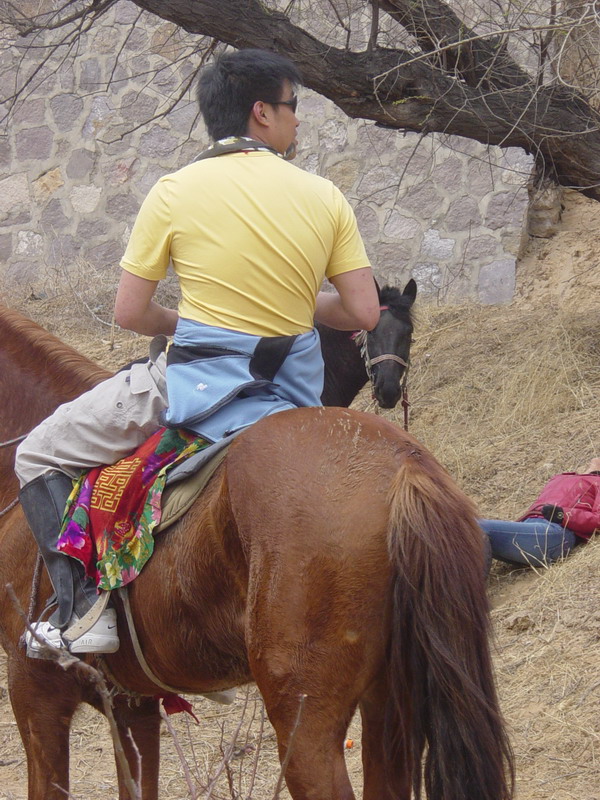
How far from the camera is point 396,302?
22.5ft

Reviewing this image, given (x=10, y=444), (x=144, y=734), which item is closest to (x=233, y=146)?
(x=10, y=444)

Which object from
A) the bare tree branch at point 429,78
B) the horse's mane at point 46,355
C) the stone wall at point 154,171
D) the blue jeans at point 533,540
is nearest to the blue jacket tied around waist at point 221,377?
the horse's mane at point 46,355

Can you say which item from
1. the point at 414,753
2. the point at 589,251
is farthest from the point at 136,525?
the point at 589,251

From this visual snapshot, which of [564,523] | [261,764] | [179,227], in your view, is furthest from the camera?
[564,523]

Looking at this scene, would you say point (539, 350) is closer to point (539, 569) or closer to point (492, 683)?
point (539, 569)

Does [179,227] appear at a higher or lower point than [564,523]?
higher

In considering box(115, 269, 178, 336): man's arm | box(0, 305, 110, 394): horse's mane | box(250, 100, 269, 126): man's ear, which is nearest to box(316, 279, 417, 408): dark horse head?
box(0, 305, 110, 394): horse's mane

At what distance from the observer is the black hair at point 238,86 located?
9.36 ft

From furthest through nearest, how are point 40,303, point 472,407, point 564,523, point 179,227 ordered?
point 40,303 < point 472,407 < point 564,523 < point 179,227

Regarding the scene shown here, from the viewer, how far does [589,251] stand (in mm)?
9344

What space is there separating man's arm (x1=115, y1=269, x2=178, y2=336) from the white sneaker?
0.92 metres

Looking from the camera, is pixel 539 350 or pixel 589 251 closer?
pixel 539 350

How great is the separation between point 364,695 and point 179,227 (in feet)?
4.73

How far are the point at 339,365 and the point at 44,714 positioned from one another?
3.82m
